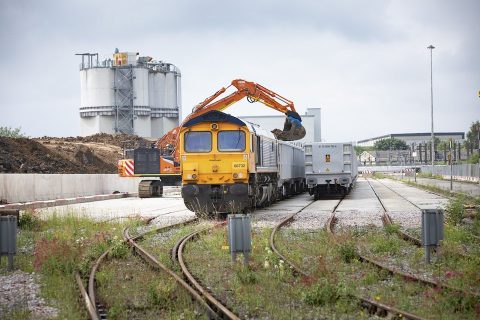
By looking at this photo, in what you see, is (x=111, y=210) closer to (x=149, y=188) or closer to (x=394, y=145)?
(x=149, y=188)

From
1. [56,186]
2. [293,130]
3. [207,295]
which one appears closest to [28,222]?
[207,295]

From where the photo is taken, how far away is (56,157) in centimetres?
4603

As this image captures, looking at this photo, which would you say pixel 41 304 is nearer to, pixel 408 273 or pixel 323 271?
pixel 323 271

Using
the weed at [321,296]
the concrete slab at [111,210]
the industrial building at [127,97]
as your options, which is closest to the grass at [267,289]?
the weed at [321,296]

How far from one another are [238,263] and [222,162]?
11.0m

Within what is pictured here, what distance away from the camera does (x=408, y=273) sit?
10758mm

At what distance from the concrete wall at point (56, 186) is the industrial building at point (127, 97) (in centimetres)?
2582

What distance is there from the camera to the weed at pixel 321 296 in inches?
341

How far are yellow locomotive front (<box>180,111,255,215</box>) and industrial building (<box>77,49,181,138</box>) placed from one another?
1863 inches

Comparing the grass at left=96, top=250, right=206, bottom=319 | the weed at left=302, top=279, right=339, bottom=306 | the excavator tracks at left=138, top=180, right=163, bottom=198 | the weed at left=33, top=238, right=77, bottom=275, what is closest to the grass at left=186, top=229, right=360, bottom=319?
the weed at left=302, top=279, right=339, bottom=306

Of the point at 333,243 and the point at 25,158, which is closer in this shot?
the point at 333,243

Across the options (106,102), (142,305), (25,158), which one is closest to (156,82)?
(106,102)

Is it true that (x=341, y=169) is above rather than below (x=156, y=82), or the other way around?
below

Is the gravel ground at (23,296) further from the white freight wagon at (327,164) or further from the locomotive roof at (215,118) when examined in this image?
the white freight wagon at (327,164)
